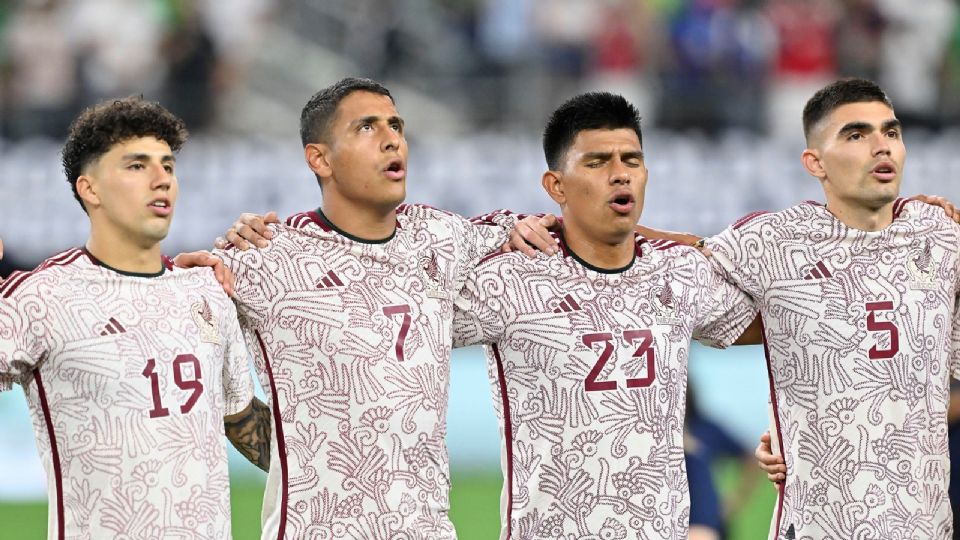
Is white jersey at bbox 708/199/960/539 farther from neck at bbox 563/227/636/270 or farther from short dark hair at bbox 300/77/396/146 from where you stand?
short dark hair at bbox 300/77/396/146

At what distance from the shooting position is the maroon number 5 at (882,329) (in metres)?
5.80

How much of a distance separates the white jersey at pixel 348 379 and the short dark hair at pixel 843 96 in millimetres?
1666

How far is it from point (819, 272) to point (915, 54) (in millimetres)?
10330

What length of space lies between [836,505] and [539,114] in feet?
29.0

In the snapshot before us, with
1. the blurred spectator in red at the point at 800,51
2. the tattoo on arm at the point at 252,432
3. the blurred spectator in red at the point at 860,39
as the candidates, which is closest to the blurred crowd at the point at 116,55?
the blurred spectator in red at the point at 800,51

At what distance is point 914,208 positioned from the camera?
606 cm

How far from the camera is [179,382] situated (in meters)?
5.14

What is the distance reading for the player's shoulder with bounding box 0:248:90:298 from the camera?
4988 mm

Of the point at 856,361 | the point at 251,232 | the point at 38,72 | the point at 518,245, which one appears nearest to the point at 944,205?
the point at 856,361

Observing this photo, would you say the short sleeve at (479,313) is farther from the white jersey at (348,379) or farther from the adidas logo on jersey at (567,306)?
the adidas logo on jersey at (567,306)

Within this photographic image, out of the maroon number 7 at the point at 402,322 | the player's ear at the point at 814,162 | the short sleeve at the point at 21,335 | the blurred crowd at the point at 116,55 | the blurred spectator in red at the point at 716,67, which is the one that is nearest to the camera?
A: the short sleeve at the point at 21,335

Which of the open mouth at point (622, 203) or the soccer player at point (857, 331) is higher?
the open mouth at point (622, 203)

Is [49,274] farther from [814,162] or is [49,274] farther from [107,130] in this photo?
[814,162]

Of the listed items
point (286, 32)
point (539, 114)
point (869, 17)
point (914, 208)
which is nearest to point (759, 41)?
point (869, 17)
